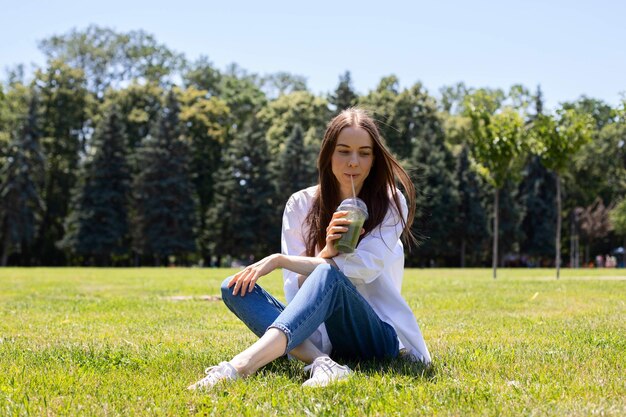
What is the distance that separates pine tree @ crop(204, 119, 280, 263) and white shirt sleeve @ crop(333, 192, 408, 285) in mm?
42596

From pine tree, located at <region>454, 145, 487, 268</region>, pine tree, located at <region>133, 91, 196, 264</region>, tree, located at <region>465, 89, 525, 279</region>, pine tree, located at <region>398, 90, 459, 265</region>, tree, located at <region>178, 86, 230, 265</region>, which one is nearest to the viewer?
tree, located at <region>465, 89, 525, 279</region>

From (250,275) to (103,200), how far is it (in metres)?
43.2

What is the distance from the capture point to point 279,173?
48.3 m

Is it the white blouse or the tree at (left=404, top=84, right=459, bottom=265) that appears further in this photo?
the tree at (left=404, top=84, right=459, bottom=265)

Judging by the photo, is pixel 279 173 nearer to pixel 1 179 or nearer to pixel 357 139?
pixel 1 179

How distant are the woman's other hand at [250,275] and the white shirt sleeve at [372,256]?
38cm

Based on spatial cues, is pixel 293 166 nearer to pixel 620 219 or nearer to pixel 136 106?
pixel 136 106

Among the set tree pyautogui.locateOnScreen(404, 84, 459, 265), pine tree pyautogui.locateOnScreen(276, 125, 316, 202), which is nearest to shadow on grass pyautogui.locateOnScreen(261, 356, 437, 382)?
tree pyautogui.locateOnScreen(404, 84, 459, 265)

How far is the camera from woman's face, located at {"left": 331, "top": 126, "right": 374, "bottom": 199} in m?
4.38

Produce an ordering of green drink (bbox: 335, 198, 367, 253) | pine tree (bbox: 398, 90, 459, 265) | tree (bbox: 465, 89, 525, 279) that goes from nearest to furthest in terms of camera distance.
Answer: green drink (bbox: 335, 198, 367, 253) < tree (bbox: 465, 89, 525, 279) < pine tree (bbox: 398, 90, 459, 265)

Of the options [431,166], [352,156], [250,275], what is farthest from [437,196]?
[250,275]

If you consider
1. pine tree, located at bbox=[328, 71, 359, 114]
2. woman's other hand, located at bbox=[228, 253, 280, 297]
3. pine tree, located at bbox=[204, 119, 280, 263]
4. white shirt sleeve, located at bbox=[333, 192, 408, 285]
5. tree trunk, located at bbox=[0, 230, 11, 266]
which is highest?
pine tree, located at bbox=[328, 71, 359, 114]

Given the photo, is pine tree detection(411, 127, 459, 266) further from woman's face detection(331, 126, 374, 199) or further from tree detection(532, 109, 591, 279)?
woman's face detection(331, 126, 374, 199)

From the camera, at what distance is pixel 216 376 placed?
12.2 ft
